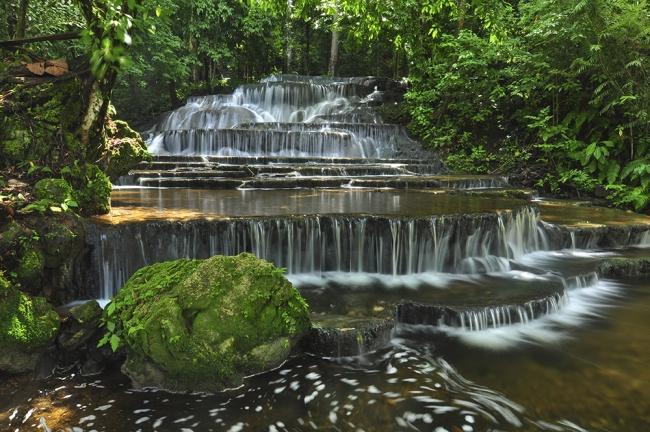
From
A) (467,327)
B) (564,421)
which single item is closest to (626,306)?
(467,327)

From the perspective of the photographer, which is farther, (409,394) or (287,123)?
(287,123)

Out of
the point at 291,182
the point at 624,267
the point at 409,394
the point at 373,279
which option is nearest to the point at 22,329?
the point at 409,394

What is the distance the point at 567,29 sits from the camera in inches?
438

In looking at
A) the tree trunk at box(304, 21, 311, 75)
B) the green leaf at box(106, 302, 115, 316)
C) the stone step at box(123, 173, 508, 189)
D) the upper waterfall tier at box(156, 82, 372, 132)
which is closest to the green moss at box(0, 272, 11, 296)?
the green leaf at box(106, 302, 115, 316)

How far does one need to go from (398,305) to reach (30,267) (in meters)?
3.90

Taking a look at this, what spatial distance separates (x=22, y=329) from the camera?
12.9ft

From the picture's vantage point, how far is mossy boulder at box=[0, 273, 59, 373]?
3.87 m

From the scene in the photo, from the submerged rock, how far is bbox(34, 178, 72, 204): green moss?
292 inches

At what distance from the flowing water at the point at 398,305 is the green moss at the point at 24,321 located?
338 millimetres

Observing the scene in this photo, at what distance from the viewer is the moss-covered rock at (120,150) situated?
6.58 m

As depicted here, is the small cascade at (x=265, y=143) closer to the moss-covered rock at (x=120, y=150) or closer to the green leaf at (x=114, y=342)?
the moss-covered rock at (x=120, y=150)

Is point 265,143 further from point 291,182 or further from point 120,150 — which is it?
point 120,150

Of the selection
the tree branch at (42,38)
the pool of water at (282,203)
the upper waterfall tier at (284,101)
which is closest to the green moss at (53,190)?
the pool of water at (282,203)

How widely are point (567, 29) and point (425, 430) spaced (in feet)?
37.4
